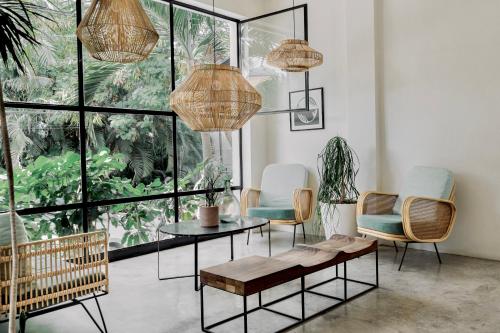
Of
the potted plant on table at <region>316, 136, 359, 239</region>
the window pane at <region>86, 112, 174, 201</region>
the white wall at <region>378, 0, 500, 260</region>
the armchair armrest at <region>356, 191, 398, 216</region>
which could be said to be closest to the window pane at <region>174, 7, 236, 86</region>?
the window pane at <region>86, 112, 174, 201</region>

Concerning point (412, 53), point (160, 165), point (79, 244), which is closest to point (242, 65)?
point (160, 165)

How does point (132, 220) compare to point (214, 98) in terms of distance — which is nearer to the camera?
point (214, 98)

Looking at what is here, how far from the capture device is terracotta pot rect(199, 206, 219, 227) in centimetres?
389

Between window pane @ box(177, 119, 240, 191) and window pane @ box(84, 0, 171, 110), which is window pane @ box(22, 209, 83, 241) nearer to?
window pane @ box(84, 0, 171, 110)

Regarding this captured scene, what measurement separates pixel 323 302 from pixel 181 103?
74.6 inches

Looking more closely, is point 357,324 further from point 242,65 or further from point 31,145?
point 242,65

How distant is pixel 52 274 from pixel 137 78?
3.03m

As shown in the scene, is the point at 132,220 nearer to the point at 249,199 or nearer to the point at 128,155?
the point at 128,155

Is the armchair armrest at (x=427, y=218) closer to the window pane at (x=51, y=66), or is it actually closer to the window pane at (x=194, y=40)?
the window pane at (x=194, y=40)

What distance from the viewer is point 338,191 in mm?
5035

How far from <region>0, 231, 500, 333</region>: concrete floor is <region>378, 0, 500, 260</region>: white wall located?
1.78ft

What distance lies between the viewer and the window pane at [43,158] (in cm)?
406

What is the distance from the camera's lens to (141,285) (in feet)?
12.5

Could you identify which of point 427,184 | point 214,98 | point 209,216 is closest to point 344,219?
point 427,184
